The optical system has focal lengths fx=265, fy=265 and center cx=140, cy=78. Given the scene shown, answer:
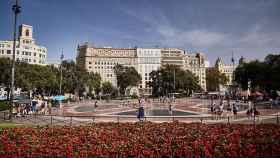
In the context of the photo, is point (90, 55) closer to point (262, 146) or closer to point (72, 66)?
point (72, 66)

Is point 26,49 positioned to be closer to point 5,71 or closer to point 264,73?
point 5,71

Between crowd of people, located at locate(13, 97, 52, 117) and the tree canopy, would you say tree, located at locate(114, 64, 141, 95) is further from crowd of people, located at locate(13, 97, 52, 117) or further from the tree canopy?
crowd of people, located at locate(13, 97, 52, 117)

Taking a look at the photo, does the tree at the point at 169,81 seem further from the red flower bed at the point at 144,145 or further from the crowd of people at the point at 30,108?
the red flower bed at the point at 144,145

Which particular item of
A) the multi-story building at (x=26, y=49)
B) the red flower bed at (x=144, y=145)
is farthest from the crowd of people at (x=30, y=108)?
the multi-story building at (x=26, y=49)

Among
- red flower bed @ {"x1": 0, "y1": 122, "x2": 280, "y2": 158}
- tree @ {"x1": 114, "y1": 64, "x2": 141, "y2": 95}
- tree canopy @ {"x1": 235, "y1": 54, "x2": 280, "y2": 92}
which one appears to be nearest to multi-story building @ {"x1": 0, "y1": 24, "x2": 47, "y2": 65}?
tree @ {"x1": 114, "y1": 64, "x2": 141, "y2": 95}

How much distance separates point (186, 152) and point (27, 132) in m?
8.93

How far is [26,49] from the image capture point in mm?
129750

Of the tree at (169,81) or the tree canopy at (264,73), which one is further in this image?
the tree at (169,81)

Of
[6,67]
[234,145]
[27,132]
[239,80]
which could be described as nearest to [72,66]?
[6,67]

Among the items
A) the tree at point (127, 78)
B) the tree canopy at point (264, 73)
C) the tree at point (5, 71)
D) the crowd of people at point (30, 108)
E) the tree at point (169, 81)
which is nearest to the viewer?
the crowd of people at point (30, 108)

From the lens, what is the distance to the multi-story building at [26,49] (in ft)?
406

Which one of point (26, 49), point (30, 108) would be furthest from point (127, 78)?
point (30, 108)

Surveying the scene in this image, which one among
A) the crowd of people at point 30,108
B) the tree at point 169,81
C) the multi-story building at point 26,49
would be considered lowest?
the crowd of people at point 30,108

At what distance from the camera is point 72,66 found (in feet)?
335
